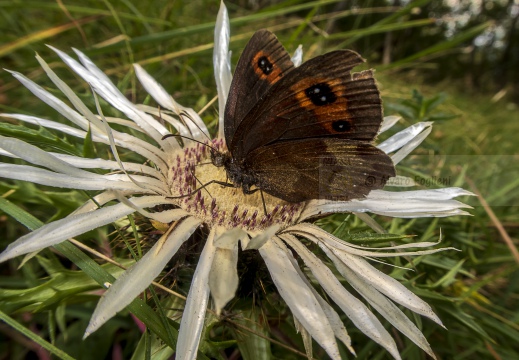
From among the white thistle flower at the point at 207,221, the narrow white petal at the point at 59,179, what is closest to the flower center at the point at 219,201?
the white thistle flower at the point at 207,221

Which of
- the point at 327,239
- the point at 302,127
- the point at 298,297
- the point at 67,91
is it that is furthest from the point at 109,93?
the point at 298,297

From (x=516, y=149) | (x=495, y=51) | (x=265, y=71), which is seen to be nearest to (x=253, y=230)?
(x=265, y=71)

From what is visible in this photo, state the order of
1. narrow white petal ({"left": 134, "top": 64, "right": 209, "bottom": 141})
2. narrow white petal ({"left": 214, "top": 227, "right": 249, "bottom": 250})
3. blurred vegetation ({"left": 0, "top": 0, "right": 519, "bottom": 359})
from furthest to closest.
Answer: narrow white petal ({"left": 134, "top": 64, "right": 209, "bottom": 141}), blurred vegetation ({"left": 0, "top": 0, "right": 519, "bottom": 359}), narrow white petal ({"left": 214, "top": 227, "right": 249, "bottom": 250})

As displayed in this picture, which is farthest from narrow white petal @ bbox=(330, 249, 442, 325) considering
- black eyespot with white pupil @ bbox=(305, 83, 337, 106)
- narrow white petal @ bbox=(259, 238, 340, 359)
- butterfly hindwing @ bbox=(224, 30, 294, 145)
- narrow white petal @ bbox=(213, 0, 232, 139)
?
narrow white petal @ bbox=(213, 0, 232, 139)

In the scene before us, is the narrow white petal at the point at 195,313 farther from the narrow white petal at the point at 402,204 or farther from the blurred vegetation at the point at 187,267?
the narrow white petal at the point at 402,204

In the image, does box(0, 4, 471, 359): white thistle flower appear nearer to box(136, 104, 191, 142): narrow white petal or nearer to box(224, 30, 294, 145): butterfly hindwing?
box(136, 104, 191, 142): narrow white petal

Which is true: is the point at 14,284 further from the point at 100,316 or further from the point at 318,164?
the point at 318,164

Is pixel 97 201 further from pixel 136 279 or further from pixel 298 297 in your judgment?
pixel 298 297
